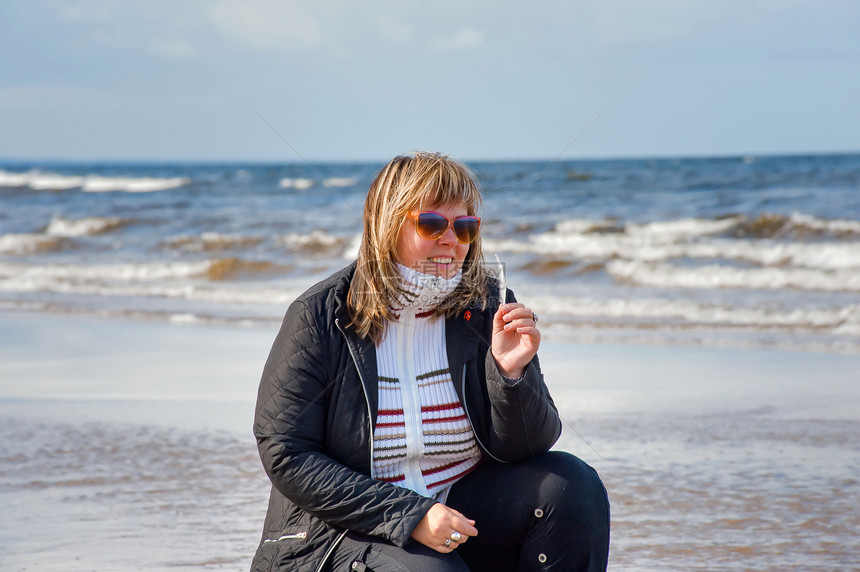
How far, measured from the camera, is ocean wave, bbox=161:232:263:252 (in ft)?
54.5

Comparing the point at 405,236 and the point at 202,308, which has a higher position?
the point at 405,236

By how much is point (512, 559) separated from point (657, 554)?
42.7 inches

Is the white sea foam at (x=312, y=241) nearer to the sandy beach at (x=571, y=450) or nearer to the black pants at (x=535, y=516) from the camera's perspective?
the sandy beach at (x=571, y=450)

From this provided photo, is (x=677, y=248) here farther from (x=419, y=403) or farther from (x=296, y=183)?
(x=296, y=183)

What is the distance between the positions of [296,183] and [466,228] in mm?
31633

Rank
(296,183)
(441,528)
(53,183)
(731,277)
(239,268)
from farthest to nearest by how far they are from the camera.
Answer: (53,183) → (296,183) → (239,268) → (731,277) → (441,528)

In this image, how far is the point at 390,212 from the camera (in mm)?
2406

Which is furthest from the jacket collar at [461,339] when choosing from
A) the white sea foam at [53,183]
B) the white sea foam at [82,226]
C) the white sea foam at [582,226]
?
the white sea foam at [53,183]

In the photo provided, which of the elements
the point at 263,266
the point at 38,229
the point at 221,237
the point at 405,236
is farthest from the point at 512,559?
the point at 38,229

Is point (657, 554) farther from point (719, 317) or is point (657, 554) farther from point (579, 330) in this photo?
point (719, 317)

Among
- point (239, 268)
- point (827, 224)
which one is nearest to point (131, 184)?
point (239, 268)

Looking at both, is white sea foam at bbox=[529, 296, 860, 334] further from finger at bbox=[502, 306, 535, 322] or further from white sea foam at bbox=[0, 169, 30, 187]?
white sea foam at bbox=[0, 169, 30, 187]

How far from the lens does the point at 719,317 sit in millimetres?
8633

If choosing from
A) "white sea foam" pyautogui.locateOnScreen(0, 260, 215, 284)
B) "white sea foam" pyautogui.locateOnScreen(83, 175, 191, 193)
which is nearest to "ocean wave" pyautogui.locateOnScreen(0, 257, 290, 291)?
"white sea foam" pyautogui.locateOnScreen(0, 260, 215, 284)
